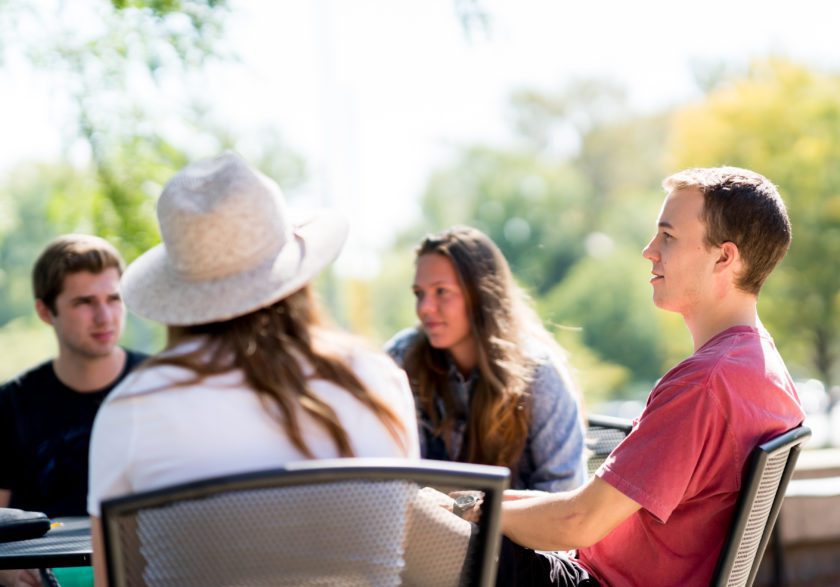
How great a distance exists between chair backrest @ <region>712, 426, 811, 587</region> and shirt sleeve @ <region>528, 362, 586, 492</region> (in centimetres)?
113

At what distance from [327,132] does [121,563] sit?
62.7 feet

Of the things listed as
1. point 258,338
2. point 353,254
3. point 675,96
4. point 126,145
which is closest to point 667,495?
point 258,338

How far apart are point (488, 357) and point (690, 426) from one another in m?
1.54

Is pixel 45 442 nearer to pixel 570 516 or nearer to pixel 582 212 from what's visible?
pixel 570 516

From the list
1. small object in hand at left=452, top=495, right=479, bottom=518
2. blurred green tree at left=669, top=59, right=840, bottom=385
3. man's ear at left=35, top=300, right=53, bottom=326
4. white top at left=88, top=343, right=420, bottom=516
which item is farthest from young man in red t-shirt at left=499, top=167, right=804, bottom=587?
blurred green tree at left=669, top=59, right=840, bottom=385

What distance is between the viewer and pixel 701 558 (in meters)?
2.30

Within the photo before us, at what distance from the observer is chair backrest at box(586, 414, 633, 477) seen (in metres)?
3.20

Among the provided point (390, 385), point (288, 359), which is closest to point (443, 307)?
point (390, 385)

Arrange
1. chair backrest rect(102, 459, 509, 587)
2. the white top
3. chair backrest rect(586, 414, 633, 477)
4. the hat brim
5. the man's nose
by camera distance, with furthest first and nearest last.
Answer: the man's nose < chair backrest rect(586, 414, 633, 477) < the hat brim < the white top < chair backrest rect(102, 459, 509, 587)

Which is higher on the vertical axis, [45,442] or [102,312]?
[102,312]

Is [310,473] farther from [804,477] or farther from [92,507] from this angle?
[804,477]

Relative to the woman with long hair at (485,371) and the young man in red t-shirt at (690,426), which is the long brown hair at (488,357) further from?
the young man in red t-shirt at (690,426)

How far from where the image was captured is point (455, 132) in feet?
159

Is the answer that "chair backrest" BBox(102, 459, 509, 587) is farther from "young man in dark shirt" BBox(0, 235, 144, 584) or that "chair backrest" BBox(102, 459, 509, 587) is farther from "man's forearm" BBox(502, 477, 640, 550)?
"young man in dark shirt" BBox(0, 235, 144, 584)
